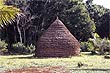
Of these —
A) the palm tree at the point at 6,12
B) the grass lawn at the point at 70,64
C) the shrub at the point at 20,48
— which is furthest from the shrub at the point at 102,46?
the palm tree at the point at 6,12

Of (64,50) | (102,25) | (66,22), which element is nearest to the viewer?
(64,50)

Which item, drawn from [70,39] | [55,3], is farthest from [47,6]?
[70,39]

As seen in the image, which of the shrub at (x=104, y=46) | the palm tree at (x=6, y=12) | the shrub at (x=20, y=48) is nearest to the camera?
the palm tree at (x=6, y=12)

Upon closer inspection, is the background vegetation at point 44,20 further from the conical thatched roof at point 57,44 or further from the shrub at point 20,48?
the conical thatched roof at point 57,44

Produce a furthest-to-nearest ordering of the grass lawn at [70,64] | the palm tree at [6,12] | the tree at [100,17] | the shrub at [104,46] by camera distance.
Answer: the tree at [100,17] < the shrub at [104,46] < the grass lawn at [70,64] < the palm tree at [6,12]

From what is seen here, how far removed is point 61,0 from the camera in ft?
153

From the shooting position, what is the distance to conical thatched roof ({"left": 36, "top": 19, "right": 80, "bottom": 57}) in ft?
98.2

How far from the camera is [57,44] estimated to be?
30047mm

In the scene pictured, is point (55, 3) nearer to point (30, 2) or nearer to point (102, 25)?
point (30, 2)

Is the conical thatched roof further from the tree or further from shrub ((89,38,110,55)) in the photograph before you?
→ the tree

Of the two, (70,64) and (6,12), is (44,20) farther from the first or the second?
(6,12)

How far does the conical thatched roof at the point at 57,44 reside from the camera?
29938 mm

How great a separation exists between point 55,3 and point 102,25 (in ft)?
35.0

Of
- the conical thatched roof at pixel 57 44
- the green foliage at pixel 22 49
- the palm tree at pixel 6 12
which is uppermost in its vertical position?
the palm tree at pixel 6 12
